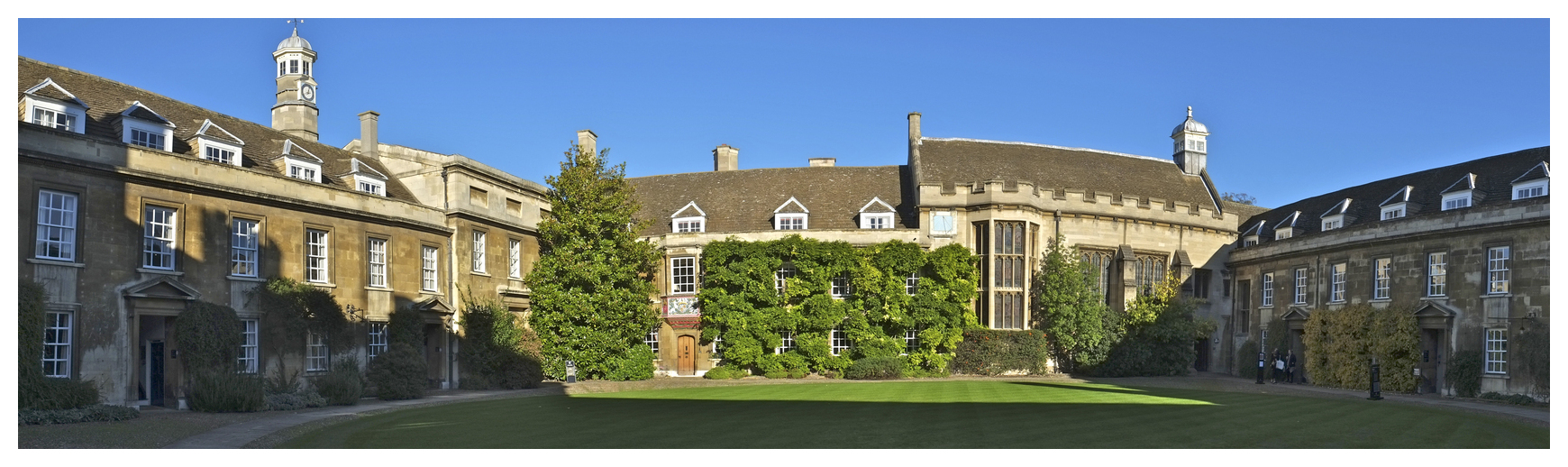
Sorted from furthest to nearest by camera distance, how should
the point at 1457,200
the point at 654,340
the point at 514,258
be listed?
the point at 654,340 < the point at 514,258 < the point at 1457,200

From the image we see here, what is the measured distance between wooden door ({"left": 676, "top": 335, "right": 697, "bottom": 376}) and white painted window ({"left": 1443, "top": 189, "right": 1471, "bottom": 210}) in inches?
865

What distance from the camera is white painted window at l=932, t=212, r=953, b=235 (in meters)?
36.0

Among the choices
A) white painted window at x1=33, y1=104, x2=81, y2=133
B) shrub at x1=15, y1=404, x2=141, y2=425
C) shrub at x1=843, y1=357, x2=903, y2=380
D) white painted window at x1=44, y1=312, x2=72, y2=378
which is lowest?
shrub at x1=843, y1=357, x2=903, y2=380

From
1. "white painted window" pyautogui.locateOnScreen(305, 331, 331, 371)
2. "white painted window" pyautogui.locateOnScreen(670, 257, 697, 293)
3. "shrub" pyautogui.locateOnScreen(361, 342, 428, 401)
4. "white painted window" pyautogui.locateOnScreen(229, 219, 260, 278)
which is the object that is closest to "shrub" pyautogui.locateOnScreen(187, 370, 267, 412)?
"white painted window" pyautogui.locateOnScreen(229, 219, 260, 278)

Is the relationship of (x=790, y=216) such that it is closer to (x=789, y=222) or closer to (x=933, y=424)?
(x=789, y=222)

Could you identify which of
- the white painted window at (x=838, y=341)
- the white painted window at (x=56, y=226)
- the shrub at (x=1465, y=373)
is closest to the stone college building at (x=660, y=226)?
the white painted window at (x=56, y=226)

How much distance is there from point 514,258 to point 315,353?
8142 millimetres

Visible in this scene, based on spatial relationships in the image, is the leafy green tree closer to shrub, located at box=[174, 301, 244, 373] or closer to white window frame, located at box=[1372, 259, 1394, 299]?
white window frame, located at box=[1372, 259, 1394, 299]

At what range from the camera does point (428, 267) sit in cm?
2981

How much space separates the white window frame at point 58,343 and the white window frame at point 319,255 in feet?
19.2

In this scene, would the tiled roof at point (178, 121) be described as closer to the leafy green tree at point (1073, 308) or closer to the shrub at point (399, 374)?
the shrub at point (399, 374)

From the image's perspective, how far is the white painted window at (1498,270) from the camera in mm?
26797

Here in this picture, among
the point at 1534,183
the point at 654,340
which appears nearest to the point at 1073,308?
the point at 1534,183

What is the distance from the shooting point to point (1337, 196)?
37.9 meters
